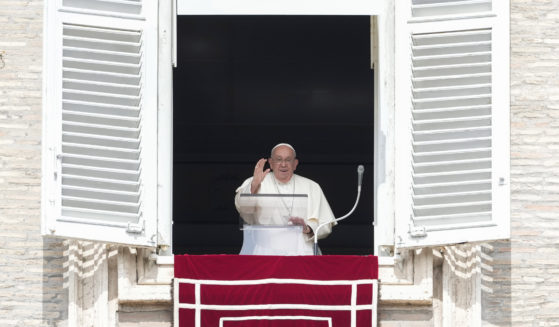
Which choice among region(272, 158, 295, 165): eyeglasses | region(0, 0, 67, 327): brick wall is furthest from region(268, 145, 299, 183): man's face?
region(0, 0, 67, 327): brick wall

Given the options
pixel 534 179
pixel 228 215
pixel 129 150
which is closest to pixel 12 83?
pixel 129 150

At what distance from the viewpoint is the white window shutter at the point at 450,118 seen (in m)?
9.45

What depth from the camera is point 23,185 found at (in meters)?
9.93

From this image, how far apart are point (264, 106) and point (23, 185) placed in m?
7.69

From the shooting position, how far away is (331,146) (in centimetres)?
1734

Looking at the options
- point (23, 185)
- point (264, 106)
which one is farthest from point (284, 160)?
point (264, 106)

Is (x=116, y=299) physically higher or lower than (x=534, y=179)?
lower

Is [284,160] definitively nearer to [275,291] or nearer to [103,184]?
[275,291]

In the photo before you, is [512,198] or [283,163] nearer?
[512,198]

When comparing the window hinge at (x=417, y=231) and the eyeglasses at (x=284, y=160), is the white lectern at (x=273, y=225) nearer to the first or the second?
the eyeglasses at (x=284, y=160)

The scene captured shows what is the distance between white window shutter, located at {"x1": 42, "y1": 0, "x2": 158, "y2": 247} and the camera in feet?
30.9

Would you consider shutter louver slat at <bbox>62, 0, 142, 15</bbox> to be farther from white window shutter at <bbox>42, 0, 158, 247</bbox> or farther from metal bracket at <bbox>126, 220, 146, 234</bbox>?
metal bracket at <bbox>126, 220, 146, 234</bbox>

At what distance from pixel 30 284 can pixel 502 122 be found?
2.76m

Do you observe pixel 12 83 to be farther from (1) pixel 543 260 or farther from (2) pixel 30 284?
(1) pixel 543 260
